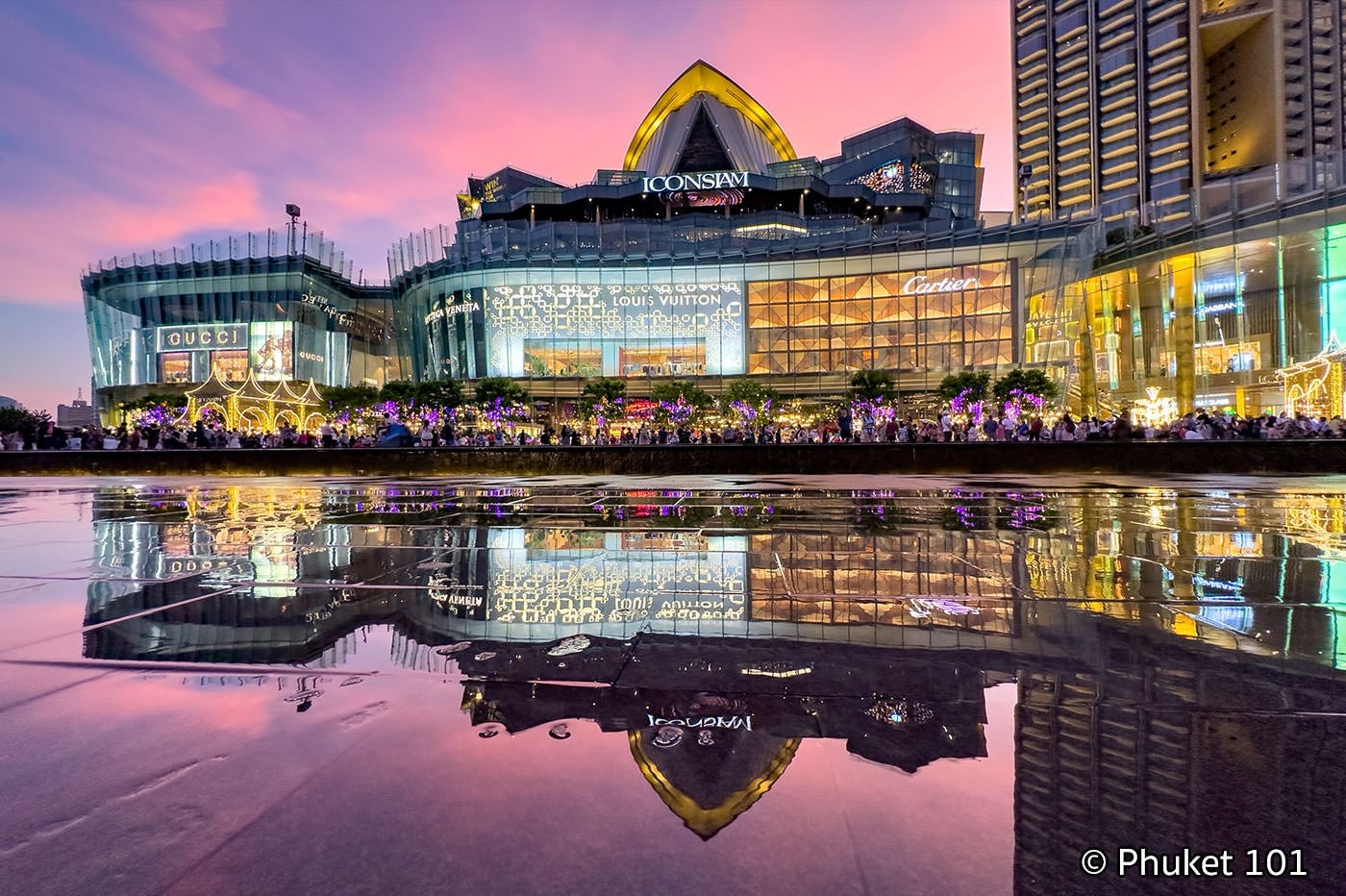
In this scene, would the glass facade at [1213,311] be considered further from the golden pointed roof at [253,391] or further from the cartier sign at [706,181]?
the golden pointed roof at [253,391]

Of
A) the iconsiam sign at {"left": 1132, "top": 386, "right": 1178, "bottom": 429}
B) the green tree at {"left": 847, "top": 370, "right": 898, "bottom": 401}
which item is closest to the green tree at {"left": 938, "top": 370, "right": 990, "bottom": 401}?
the green tree at {"left": 847, "top": 370, "right": 898, "bottom": 401}

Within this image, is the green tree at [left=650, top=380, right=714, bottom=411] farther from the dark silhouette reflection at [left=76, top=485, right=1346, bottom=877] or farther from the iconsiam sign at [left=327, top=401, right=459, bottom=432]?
the dark silhouette reflection at [left=76, top=485, right=1346, bottom=877]

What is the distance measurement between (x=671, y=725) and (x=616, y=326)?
186 ft

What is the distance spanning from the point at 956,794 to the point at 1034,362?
184ft

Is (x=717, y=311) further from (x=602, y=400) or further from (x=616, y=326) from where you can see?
(x=602, y=400)

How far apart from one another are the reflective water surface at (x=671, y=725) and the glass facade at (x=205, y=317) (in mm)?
73610

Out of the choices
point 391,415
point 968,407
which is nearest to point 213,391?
point 391,415

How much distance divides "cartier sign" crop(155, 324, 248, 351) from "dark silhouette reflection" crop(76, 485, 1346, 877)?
7315 centimetres

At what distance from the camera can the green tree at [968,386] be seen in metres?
41.9

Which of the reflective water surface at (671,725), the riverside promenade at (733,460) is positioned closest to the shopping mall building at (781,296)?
the riverside promenade at (733,460)

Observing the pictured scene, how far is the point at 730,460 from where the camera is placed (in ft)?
58.0

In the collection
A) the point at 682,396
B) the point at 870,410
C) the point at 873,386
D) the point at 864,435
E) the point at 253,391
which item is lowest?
the point at 864,435

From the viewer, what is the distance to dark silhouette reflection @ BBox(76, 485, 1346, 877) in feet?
5.54

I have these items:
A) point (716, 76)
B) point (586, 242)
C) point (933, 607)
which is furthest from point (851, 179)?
point (933, 607)
